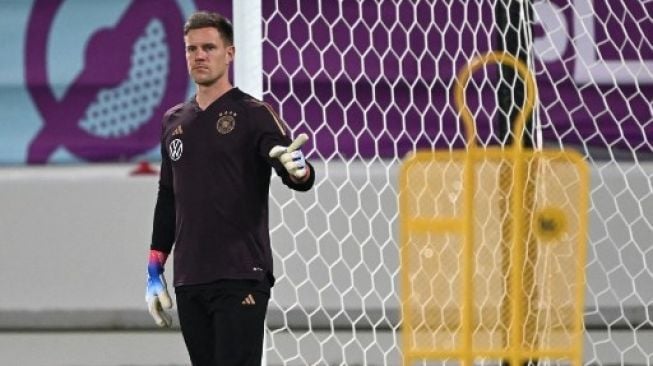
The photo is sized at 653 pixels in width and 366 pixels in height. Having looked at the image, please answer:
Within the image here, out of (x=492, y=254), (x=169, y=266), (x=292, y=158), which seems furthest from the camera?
(x=169, y=266)

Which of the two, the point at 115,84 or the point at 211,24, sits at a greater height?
the point at 211,24

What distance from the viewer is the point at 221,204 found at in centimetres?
343

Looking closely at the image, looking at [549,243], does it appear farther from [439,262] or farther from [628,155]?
[628,155]

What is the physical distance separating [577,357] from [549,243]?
0.35 m

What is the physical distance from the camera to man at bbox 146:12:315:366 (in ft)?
11.2

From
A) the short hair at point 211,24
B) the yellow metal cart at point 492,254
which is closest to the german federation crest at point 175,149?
the short hair at point 211,24

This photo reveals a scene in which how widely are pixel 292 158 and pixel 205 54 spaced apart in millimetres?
411

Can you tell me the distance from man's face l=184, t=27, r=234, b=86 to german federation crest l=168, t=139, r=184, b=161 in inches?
5.9

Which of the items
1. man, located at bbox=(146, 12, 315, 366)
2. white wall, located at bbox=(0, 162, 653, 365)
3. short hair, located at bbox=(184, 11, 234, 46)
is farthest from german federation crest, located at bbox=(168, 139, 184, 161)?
white wall, located at bbox=(0, 162, 653, 365)

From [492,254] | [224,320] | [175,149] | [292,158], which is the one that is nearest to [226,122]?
[175,149]

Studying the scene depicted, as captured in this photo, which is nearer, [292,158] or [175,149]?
[292,158]

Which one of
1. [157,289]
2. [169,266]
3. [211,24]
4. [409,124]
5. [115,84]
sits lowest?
[169,266]

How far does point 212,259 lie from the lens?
11.2ft

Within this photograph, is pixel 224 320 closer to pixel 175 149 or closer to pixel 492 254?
pixel 175 149
